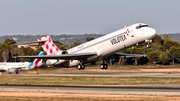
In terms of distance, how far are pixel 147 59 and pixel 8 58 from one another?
5365 centimetres

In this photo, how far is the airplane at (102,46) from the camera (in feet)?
132

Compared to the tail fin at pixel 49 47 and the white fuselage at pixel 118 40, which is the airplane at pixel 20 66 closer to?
the tail fin at pixel 49 47

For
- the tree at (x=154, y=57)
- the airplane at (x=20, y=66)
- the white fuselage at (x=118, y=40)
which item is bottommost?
the airplane at (x=20, y=66)

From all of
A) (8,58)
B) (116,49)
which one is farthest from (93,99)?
(8,58)

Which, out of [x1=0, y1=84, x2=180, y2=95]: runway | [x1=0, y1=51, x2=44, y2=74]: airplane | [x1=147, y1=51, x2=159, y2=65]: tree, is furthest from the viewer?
[x1=147, y1=51, x2=159, y2=65]: tree

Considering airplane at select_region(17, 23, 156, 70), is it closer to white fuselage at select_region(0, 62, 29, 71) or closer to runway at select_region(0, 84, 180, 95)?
runway at select_region(0, 84, 180, 95)

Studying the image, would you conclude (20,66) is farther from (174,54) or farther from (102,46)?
(174,54)

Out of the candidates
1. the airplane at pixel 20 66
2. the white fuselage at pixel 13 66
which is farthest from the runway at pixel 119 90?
the white fuselage at pixel 13 66

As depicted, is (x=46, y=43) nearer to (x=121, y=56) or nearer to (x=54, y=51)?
(x=54, y=51)

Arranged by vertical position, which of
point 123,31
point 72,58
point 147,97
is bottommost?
point 147,97

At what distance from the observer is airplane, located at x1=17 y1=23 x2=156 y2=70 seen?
40125 mm

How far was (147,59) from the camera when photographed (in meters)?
111

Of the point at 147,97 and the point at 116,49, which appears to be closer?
the point at 147,97

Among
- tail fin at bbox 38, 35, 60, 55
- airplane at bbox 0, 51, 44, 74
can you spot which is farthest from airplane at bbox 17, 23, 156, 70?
airplane at bbox 0, 51, 44, 74
